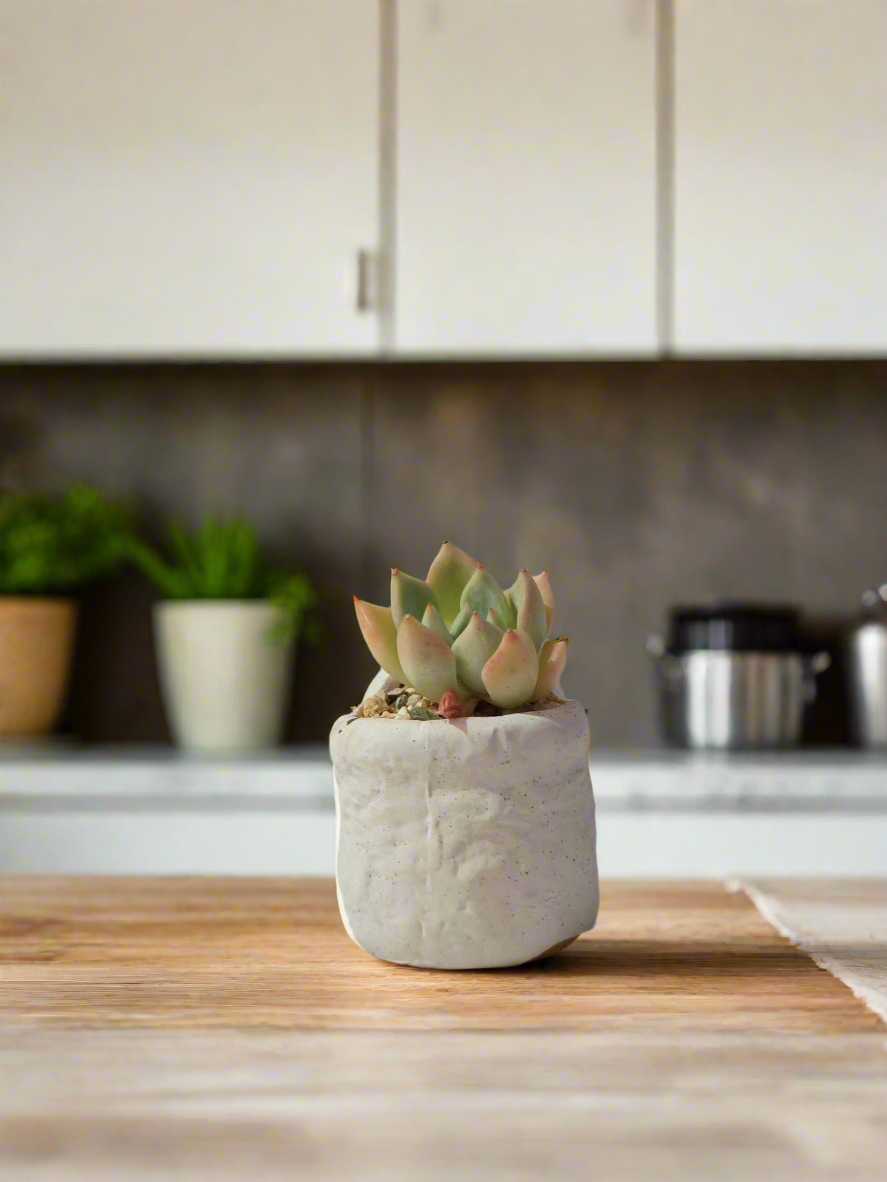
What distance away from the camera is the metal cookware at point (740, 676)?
6.87ft

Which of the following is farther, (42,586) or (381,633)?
(42,586)

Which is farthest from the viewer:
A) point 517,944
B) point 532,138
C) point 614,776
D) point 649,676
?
point 649,676

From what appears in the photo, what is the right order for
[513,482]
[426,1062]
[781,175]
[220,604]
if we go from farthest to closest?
1. [513,482]
2. [220,604]
3. [781,175]
4. [426,1062]

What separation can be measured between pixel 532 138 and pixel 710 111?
31 cm

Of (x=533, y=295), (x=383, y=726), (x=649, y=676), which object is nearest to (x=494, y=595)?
(x=383, y=726)

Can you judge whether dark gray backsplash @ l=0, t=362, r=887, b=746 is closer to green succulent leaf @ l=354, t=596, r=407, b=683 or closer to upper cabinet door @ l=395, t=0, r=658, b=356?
→ upper cabinet door @ l=395, t=0, r=658, b=356

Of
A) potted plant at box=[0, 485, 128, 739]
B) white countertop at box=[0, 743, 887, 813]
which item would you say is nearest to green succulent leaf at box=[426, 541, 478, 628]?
white countertop at box=[0, 743, 887, 813]

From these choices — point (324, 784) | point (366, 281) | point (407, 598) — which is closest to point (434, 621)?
point (407, 598)

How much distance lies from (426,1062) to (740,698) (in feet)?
5.53

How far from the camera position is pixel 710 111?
204cm

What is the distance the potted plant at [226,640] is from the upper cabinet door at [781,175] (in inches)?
34.0

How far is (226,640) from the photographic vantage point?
7.02 ft

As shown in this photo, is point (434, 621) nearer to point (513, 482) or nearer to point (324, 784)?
point (324, 784)

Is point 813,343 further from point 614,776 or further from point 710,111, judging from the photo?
point 614,776
